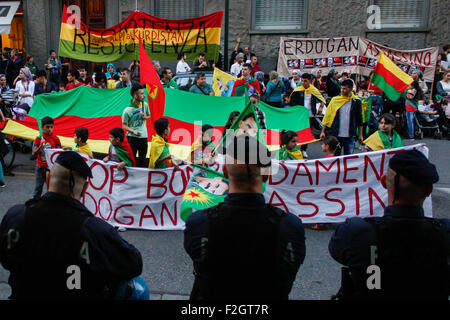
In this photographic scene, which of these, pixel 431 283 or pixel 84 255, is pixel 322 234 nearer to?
pixel 431 283

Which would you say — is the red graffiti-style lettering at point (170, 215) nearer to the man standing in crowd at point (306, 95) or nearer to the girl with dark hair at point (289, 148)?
the girl with dark hair at point (289, 148)

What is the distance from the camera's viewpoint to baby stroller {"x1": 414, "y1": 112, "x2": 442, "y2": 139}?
40.8 feet

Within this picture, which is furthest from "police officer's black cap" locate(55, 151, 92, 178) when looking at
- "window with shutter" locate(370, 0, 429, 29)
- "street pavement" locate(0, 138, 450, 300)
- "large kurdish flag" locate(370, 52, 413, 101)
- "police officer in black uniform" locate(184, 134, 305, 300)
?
"window with shutter" locate(370, 0, 429, 29)

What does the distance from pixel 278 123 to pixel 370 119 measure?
351cm

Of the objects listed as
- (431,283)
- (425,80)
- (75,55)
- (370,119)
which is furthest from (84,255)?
(425,80)

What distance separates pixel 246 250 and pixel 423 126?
12.2 metres

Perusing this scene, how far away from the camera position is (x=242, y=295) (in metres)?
2.14

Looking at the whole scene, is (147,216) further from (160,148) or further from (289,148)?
(289,148)

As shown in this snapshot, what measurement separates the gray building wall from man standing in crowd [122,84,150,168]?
39.1ft

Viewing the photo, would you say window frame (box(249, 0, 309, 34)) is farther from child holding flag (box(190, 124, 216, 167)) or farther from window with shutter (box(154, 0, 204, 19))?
child holding flag (box(190, 124, 216, 167))

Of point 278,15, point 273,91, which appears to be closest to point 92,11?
point 278,15

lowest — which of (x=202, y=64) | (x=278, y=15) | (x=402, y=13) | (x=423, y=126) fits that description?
(x=423, y=126)

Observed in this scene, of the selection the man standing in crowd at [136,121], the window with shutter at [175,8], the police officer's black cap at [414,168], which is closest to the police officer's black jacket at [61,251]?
the police officer's black cap at [414,168]

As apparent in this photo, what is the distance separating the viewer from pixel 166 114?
29.7 ft
